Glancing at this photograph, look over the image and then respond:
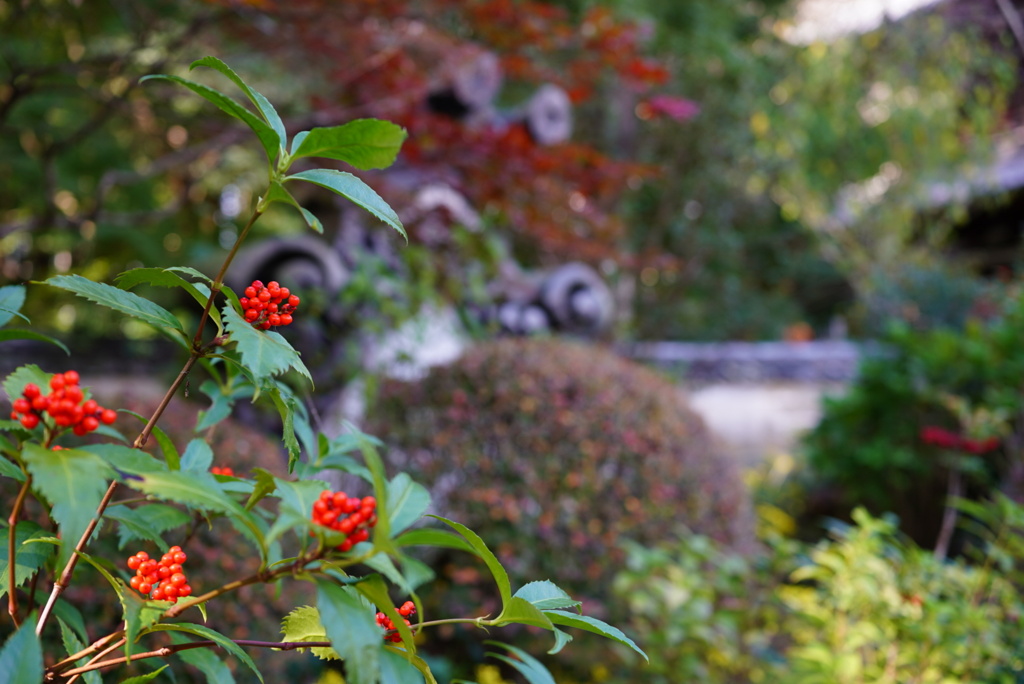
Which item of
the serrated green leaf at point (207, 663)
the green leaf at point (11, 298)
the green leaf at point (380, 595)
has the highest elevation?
the green leaf at point (11, 298)

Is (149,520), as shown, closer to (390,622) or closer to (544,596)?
(390,622)

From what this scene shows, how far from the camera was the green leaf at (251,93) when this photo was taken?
0.62 meters

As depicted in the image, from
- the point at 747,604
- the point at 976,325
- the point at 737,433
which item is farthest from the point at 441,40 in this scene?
the point at 737,433

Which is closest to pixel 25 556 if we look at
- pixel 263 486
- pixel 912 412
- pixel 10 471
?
pixel 10 471

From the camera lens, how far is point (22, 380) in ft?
2.06

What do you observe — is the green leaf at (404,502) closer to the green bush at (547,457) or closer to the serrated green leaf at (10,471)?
the serrated green leaf at (10,471)

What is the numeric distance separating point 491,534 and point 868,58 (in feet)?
15.1

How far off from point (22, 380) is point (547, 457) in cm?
205

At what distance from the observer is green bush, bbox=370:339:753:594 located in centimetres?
247

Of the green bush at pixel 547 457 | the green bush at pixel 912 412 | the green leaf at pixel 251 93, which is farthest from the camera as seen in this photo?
the green bush at pixel 912 412

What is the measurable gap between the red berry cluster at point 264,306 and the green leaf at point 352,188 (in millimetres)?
108

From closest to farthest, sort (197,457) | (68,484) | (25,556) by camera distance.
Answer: (68,484)
(25,556)
(197,457)

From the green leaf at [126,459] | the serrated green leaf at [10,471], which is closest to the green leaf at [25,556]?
the serrated green leaf at [10,471]

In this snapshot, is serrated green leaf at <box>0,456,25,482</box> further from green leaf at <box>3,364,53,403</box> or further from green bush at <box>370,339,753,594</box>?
green bush at <box>370,339,753,594</box>
